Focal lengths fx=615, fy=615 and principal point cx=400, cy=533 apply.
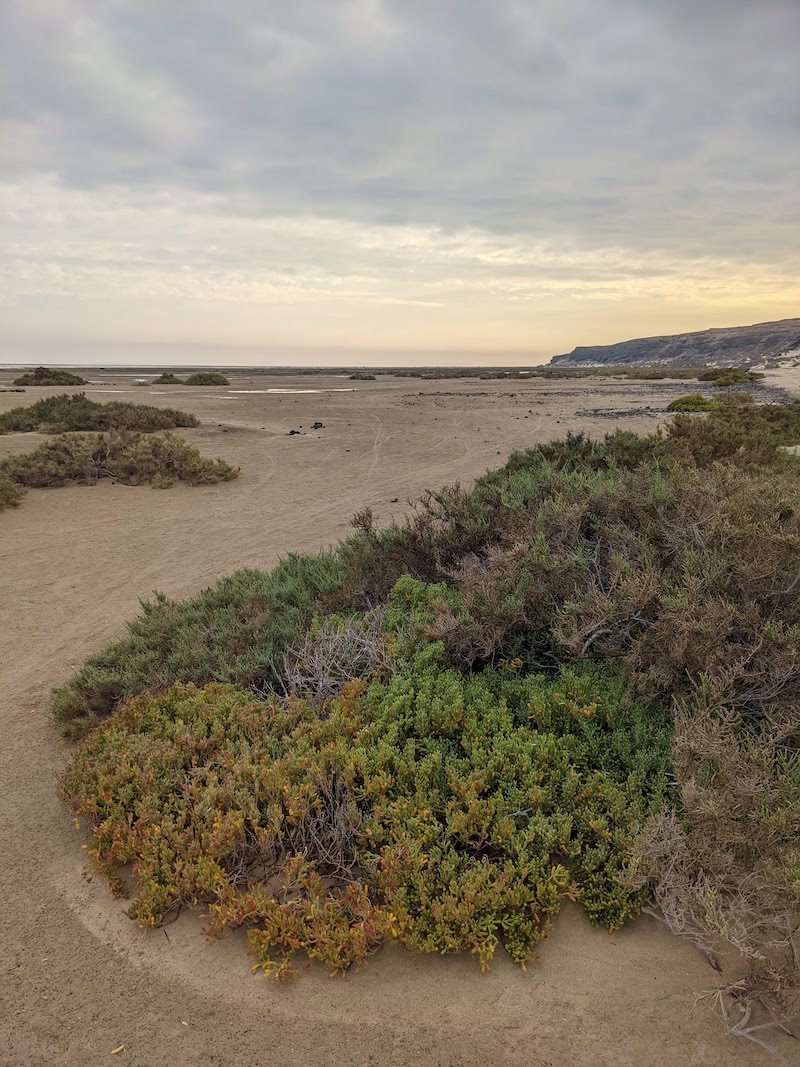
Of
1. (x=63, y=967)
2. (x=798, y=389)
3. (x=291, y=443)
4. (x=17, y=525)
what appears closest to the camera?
(x=63, y=967)

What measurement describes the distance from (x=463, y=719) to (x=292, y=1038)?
1683mm

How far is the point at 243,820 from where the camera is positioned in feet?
10.0

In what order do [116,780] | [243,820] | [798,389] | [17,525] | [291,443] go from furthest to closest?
1. [798,389]
2. [291,443]
3. [17,525]
4. [116,780]
5. [243,820]

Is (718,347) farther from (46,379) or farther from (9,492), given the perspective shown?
(9,492)

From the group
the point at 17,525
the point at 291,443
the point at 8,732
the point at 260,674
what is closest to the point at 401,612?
the point at 260,674

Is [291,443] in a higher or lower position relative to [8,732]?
higher

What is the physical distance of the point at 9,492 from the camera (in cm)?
1103

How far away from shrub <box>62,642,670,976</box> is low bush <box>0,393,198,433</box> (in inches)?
647

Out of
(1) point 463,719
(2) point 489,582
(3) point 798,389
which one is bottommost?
(1) point 463,719

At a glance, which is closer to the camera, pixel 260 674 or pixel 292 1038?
pixel 292 1038

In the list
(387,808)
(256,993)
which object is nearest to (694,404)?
(387,808)

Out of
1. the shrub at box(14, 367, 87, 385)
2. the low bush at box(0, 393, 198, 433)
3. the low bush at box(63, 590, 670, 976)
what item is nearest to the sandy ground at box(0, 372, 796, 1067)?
the low bush at box(63, 590, 670, 976)

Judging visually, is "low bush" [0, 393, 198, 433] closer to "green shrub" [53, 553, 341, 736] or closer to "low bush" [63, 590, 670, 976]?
"green shrub" [53, 553, 341, 736]

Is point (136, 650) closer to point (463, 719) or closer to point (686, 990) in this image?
point (463, 719)
